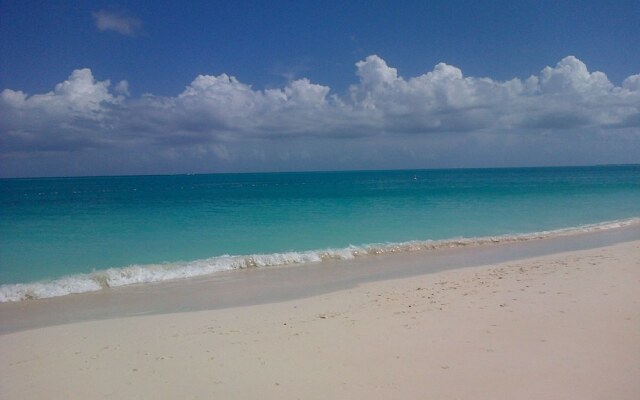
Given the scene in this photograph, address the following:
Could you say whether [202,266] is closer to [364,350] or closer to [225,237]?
[225,237]

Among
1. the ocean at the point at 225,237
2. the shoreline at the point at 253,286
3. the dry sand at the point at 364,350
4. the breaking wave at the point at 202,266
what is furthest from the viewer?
the ocean at the point at 225,237

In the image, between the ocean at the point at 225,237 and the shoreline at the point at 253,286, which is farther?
the ocean at the point at 225,237

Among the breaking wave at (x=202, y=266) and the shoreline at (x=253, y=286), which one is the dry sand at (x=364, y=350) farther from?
the breaking wave at (x=202, y=266)

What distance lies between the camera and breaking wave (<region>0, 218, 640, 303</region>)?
12.1 meters

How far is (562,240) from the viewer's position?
62.9 feet

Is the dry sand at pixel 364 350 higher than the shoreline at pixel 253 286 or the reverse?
higher

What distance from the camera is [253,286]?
40.5 ft

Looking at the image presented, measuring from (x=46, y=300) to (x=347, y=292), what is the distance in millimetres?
7926

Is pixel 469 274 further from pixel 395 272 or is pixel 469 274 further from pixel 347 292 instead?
pixel 347 292

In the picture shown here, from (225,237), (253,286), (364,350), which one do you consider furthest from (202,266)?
(364,350)

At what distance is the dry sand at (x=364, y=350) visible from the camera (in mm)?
5219

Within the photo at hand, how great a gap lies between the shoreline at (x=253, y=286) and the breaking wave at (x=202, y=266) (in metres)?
0.47

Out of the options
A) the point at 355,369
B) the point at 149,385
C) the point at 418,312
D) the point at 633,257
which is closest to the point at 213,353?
the point at 149,385

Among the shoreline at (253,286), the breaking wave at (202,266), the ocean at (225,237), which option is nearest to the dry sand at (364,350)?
the shoreline at (253,286)
